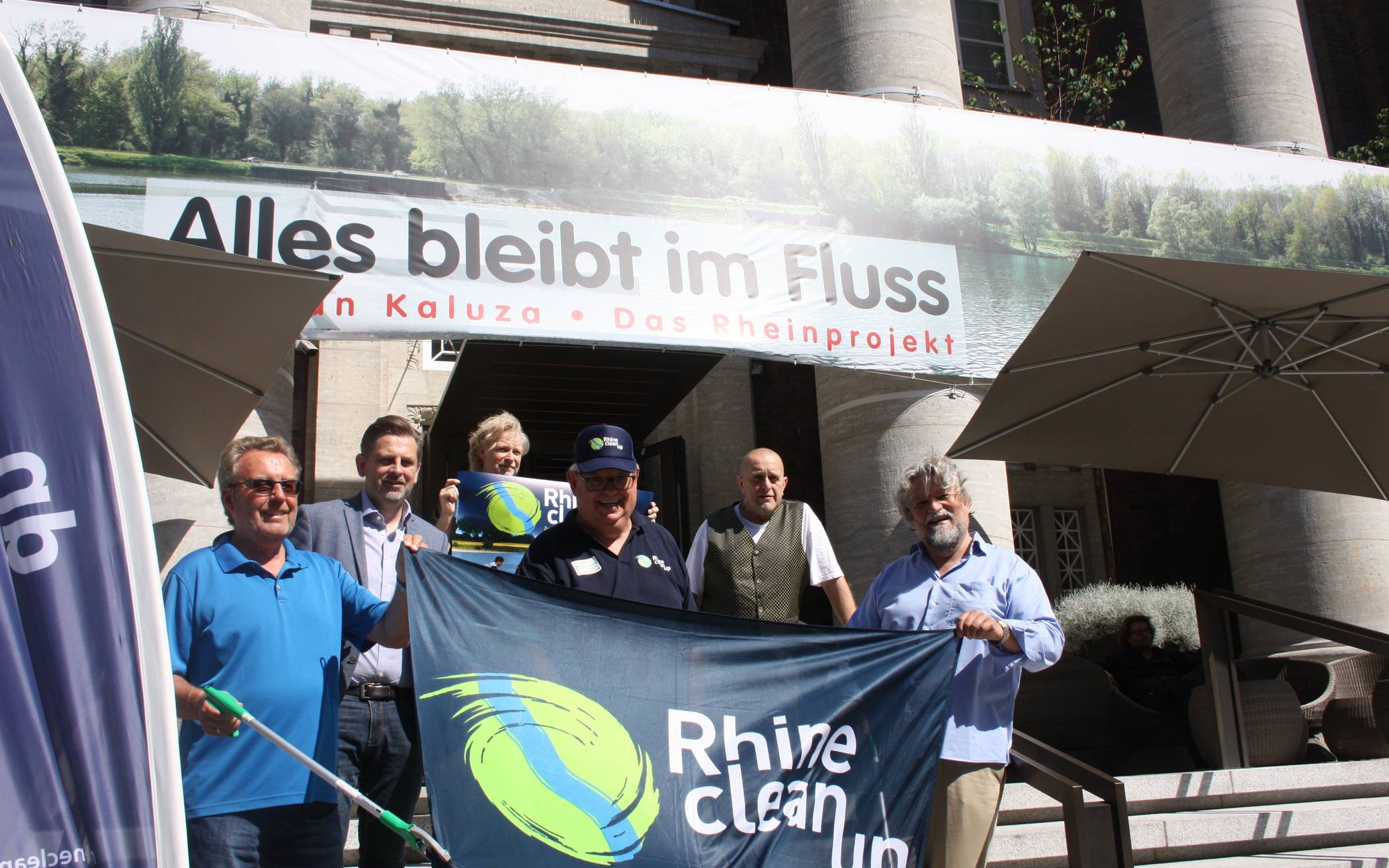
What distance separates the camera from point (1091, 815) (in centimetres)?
424

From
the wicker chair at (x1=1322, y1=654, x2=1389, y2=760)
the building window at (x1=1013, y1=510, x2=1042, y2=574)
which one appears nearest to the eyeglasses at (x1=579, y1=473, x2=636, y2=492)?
the wicker chair at (x1=1322, y1=654, x2=1389, y2=760)

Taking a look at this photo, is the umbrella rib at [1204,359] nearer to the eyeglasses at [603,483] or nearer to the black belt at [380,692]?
the eyeglasses at [603,483]

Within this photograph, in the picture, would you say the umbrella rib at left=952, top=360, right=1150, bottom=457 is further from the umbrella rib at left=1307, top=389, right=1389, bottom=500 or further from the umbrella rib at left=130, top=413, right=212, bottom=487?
the umbrella rib at left=130, top=413, right=212, bottom=487

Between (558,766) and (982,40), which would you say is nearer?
(558,766)

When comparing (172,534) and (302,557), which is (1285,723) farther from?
(172,534)

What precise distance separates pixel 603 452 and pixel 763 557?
3.97 feet

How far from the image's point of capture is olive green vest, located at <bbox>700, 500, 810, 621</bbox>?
16.5 feet

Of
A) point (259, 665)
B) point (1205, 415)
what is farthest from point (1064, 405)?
point (259, 665)

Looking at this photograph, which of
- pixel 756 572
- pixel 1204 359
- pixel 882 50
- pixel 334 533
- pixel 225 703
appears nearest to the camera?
pixel 225 703

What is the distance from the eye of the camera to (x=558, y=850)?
3312 mm

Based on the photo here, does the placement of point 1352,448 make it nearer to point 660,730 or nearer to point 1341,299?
point 1341,299

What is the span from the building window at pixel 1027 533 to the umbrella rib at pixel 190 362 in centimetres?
1025

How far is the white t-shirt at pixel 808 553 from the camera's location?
514 cm

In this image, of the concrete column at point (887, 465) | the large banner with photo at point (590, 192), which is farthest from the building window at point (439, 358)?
the concrete column at point (887, 465)
